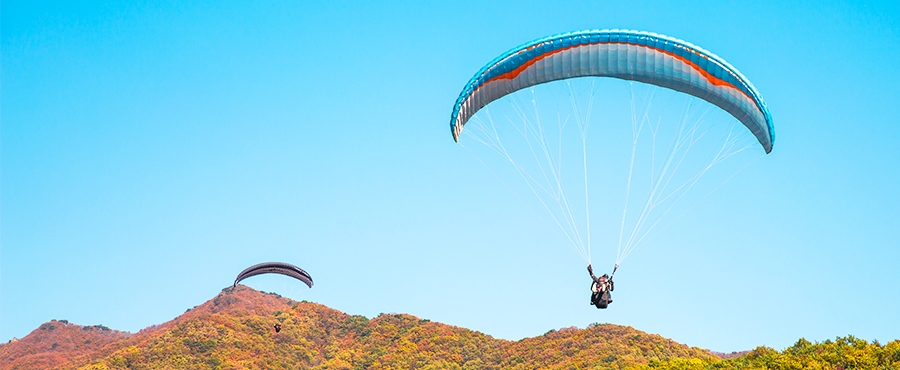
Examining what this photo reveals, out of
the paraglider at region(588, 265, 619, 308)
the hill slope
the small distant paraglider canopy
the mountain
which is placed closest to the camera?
the paraglider at region(588, 265, 619, 308)

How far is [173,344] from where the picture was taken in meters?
92.9

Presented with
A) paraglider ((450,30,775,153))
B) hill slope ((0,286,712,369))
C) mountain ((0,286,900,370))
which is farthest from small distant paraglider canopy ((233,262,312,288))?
hill slope ((0,286,712,369))

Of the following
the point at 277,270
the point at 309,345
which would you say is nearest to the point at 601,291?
the point at 277,270

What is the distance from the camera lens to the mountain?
78500 mm

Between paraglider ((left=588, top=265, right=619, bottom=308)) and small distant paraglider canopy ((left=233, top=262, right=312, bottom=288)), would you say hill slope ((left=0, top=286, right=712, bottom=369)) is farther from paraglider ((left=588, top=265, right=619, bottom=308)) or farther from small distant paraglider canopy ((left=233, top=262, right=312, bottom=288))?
paraglider ((left=588, top=265, right=619, bottom=308))

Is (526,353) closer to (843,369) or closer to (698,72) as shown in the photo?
(843,369)

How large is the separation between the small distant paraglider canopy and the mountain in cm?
2554

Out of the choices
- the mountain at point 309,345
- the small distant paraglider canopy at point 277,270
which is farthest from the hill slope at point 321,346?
the small distant paraglider canopy at point 277,270

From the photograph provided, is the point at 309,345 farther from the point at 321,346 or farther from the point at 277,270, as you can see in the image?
the point at 277,270

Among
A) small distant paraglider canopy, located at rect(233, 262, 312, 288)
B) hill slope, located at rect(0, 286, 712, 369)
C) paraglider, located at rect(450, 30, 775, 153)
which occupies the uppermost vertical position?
hill slope, located at rect(0, 286, 712, 369)

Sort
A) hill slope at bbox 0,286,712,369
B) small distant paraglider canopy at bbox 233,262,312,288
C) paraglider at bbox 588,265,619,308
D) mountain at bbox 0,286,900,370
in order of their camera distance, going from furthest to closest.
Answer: hill slope at bbox 0,286,712,369
mountain at bbox 0,286,900,370
small distant paraglider canopy at bbox 233,262,312,288
paraglider at bbox 588,265,619,308

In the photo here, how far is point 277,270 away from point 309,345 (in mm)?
70589

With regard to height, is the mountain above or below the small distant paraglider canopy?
above

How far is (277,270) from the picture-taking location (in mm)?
38594
